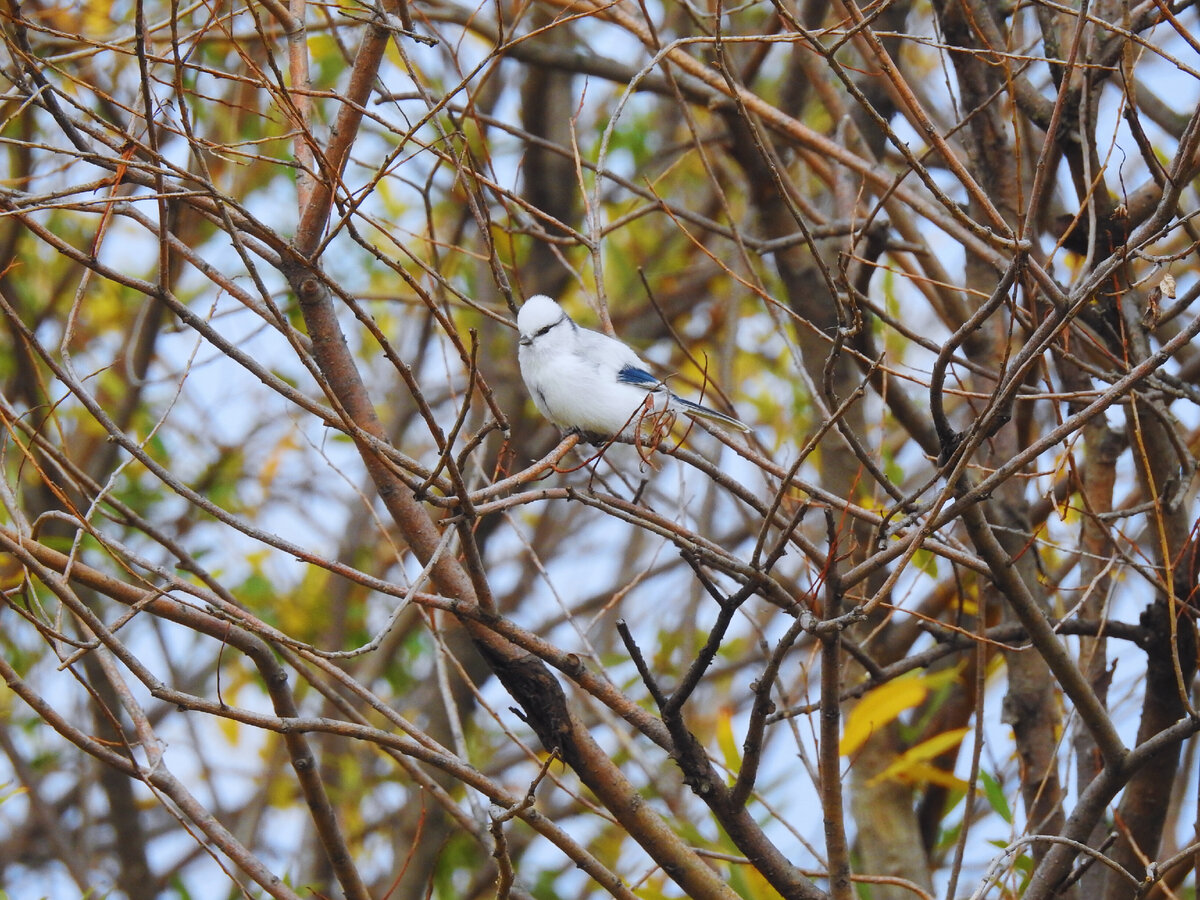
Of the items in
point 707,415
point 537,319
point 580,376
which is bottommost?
point 707,415

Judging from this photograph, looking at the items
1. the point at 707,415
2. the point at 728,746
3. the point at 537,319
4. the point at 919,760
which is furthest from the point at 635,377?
the point at 919,760

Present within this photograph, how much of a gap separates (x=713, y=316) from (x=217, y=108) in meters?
2.34

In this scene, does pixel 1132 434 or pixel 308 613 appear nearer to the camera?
pixel 1132 434

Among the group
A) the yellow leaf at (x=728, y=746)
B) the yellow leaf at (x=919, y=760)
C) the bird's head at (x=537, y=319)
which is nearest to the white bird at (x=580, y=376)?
the bird's head at (x=537, y=319)

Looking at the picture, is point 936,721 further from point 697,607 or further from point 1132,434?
point 1132,434

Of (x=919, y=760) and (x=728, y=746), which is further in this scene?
(x=919, y=760)

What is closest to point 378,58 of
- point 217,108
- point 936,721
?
point 936,721

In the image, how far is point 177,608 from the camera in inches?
75.7

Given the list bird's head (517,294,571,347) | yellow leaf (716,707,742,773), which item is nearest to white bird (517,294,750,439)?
bird's head (517,294,571,347)

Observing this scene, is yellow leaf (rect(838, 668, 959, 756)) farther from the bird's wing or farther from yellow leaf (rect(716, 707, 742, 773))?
the bird's wing

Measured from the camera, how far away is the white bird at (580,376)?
2.89 m

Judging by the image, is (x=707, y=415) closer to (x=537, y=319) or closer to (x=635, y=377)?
(x=635, y=377)

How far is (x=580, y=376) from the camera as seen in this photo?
294 cm

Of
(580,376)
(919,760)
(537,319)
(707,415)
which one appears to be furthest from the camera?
(919,760)
